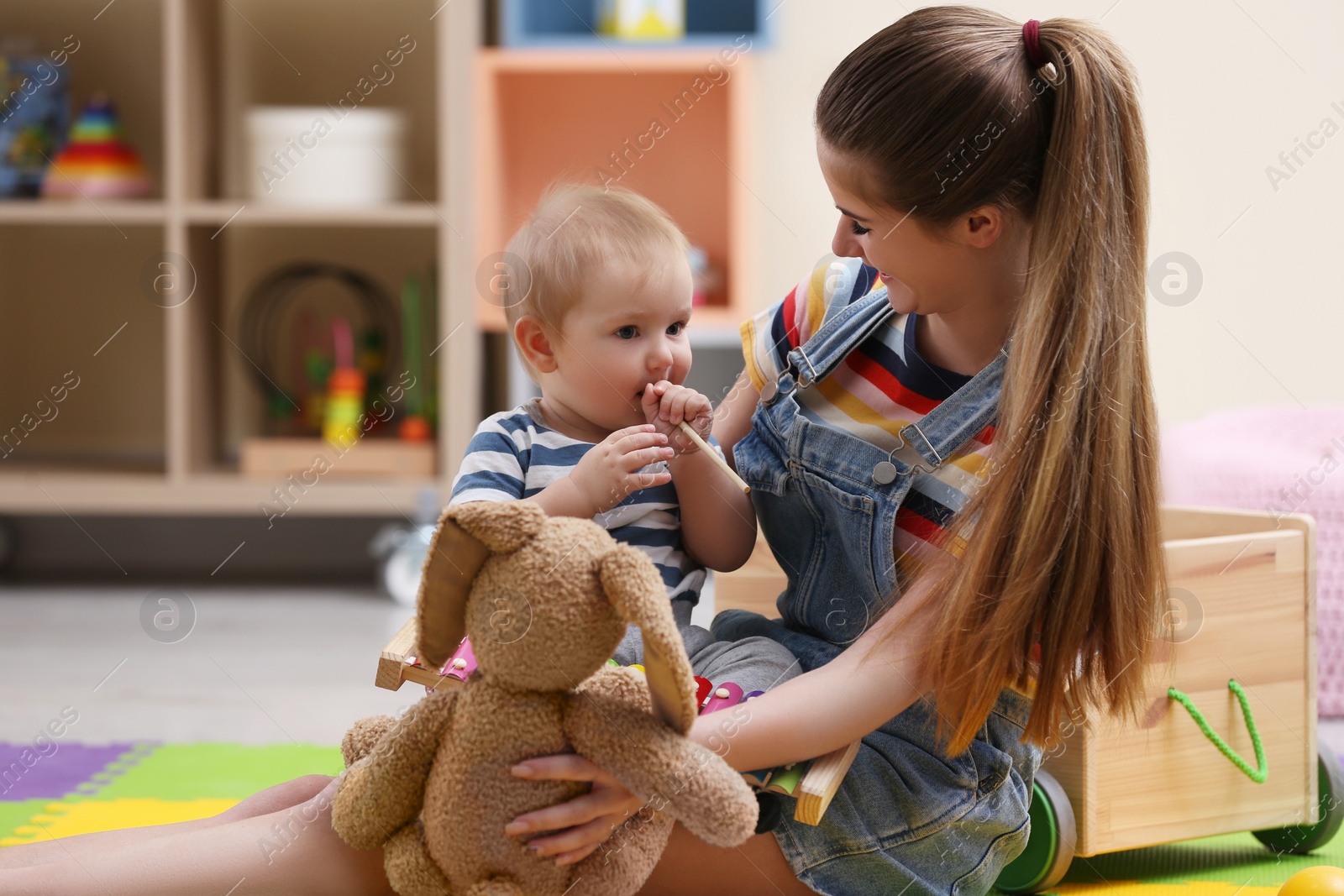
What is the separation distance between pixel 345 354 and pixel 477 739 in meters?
1.51

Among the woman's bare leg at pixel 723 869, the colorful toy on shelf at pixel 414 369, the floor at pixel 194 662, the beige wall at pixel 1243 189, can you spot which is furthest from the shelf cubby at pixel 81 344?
the woman's bare leg at pixel 723 869

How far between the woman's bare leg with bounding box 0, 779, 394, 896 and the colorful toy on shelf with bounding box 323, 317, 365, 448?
4.12 ft

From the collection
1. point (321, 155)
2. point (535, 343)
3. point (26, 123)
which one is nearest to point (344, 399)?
point (321, 155)

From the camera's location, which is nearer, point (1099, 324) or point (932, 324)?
point (1099, 324)

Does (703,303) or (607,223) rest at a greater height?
(607,223)

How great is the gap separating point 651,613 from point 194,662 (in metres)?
1.22

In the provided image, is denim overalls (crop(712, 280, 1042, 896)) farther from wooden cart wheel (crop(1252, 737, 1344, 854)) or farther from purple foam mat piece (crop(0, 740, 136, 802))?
purple foam mat piece (crop(0, 740, 136, 802))

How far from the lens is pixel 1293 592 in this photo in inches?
40.5

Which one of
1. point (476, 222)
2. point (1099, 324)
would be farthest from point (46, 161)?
point (1099, 324)

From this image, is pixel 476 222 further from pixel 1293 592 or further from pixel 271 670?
pixel 1293 592

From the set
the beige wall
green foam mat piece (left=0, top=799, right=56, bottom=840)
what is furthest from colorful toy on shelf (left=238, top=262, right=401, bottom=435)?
green foam mat piece (left=0, top=799, right=56, bottom=840)

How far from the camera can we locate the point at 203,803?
113cm

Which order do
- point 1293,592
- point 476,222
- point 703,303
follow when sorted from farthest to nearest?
point 703,303
point 476,222
point 1293,592

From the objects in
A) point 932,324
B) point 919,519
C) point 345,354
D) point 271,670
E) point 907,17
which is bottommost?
point 271,670
